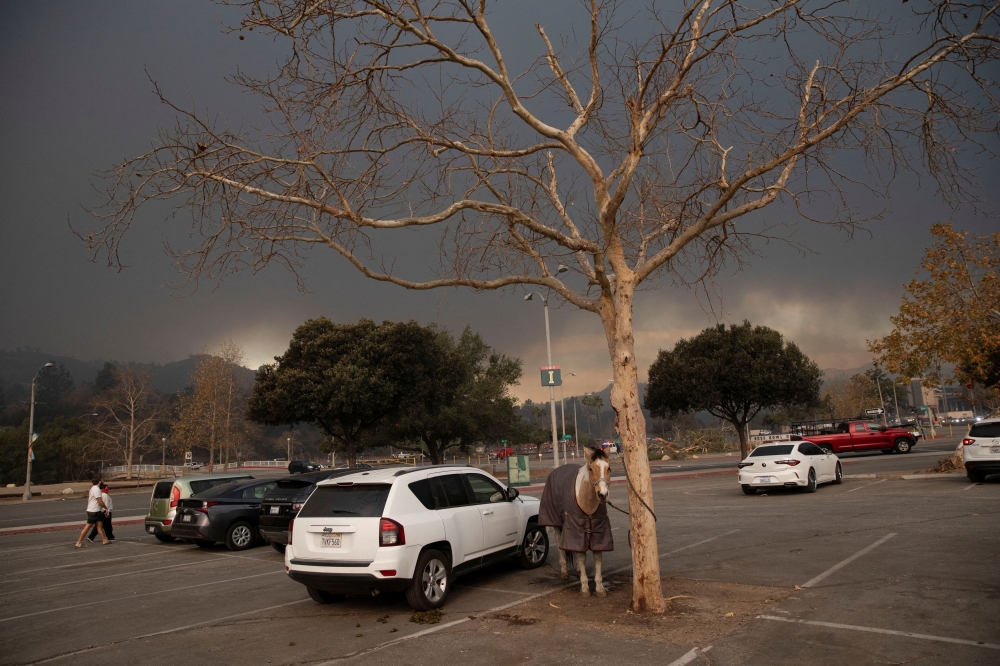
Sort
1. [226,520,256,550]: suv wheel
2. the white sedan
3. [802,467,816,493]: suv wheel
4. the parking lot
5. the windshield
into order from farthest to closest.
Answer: the windshield < [802,467,816,493]: suv wheel < the white sedan < [226,520,256,550]: suv wheel < the parking lot

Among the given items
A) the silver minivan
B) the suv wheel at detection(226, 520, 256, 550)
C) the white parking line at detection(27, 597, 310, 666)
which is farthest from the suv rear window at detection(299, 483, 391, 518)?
the silver minivan

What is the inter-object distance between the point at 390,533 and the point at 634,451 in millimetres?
2926

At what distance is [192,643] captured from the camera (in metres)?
7.14

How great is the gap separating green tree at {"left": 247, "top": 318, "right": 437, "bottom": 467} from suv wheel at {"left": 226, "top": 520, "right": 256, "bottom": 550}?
2047 cm

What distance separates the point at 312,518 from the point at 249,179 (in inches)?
165

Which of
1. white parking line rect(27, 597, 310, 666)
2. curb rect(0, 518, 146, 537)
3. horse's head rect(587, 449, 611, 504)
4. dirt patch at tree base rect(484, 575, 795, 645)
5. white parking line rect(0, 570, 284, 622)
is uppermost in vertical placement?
horse's head rect(587, 449, 611, 504)

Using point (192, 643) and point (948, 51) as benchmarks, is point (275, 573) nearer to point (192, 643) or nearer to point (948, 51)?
point (192, 643)

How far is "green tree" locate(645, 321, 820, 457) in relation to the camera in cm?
3769

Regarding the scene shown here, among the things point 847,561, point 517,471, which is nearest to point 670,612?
point 847,561

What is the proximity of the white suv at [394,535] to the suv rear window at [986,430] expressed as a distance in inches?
604

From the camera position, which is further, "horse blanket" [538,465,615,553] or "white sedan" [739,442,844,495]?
"white sedan" [739,442,844,495]

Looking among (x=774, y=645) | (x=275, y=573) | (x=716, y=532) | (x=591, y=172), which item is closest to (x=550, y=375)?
(x=716, y=532)

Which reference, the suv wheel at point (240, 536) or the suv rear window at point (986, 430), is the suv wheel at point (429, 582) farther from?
the suv rear window at point (986, 430)

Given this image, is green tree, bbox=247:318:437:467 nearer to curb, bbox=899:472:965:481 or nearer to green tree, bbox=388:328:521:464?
green tree, bbox=388:328:521:464
